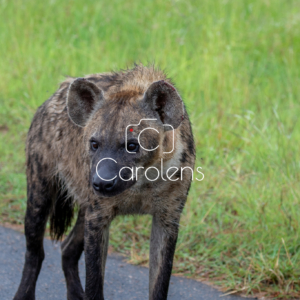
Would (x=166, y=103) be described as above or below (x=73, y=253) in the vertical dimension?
above

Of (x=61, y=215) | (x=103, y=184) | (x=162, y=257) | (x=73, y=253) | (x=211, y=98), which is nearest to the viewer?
(x=103, y=184)

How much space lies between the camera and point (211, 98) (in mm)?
5441

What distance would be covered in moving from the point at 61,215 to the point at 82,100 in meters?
1.08

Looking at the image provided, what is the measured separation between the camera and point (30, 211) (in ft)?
10.1

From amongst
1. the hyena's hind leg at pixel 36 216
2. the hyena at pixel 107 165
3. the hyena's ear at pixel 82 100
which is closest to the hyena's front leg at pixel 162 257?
the hyena at pixel 107 165

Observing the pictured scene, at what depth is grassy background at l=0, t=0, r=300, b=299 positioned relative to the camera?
3541 mm

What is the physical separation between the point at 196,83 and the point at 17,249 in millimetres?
2770

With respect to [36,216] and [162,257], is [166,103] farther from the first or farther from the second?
[36,216]

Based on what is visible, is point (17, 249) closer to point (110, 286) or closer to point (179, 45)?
point (110, 286)

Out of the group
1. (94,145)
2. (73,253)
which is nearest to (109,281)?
(73,253)

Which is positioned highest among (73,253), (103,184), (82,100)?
(82,100)

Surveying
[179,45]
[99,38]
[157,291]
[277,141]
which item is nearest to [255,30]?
[179,45]

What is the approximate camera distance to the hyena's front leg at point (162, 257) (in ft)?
8.66

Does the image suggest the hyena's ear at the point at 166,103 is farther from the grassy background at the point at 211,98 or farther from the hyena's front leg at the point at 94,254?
the grassy background at the point at 211,98
